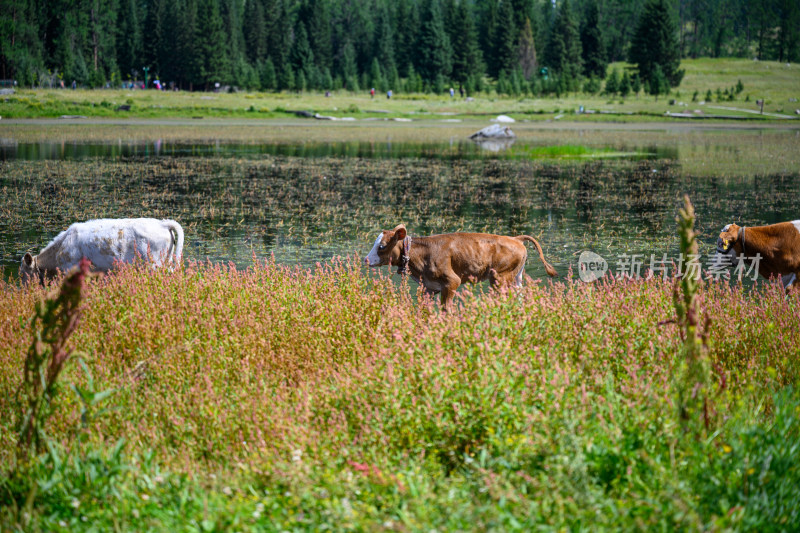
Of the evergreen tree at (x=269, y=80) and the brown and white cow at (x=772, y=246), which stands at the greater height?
the evergreen tree at (x=269, y=80)

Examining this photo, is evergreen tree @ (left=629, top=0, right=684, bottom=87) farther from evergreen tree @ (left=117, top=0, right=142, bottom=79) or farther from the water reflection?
evergreen tree @ (left=117, top=0, right=142, bottom=79)

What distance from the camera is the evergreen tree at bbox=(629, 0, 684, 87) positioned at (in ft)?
403

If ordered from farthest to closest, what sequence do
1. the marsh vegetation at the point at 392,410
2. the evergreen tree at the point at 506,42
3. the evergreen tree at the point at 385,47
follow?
the evergreen tree at the point at 385,47, the evergreen tree at the point at 506,42, the marsh vegetation at the point at 392,410

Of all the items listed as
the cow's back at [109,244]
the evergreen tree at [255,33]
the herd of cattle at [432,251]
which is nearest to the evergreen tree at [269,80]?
the evergreen tree at [255,33]

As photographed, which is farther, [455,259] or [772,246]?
[772,246]

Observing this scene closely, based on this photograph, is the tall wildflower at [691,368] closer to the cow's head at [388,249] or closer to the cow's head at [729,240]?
the cow's head at [388,249]

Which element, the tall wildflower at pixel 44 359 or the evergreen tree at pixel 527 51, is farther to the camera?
the evergreen tree at pixel 527 51

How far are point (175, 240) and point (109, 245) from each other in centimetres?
97

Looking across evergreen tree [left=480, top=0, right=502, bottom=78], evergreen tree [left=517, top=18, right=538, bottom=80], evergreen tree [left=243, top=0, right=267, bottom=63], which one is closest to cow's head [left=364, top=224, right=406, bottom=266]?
evergreen tree [left=480, top=0, right=502, bottom=78]

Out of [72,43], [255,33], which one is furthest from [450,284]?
[255,33]

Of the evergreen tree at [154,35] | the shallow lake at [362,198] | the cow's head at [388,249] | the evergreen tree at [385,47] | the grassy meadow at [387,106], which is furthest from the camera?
the evergreen tree at [385,47]

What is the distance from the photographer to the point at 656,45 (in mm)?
126500

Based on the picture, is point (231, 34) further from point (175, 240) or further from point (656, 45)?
point (175, 240)

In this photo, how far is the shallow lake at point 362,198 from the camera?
16891 mm
